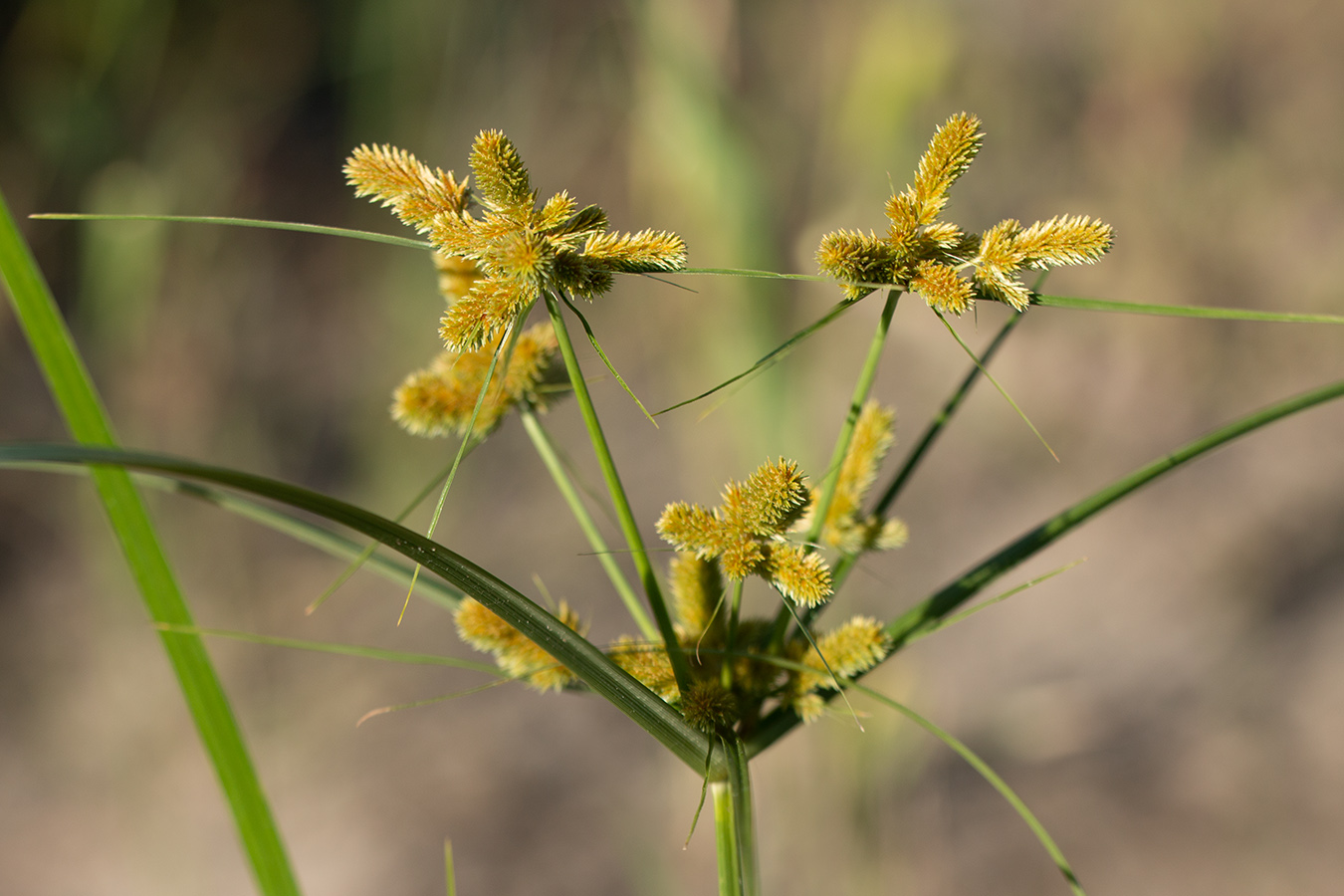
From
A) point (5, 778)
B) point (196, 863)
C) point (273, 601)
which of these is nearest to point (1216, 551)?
point (273, 601)

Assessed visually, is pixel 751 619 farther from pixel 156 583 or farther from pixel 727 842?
pixel 156 583

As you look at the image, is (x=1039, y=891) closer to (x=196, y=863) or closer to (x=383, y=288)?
(x=196, y=863)

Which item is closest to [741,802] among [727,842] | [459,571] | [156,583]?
[727,842]

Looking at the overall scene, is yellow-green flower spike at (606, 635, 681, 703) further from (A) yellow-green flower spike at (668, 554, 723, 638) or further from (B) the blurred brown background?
(B) the blurred brown background

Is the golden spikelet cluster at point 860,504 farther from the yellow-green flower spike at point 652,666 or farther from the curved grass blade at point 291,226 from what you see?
the curved grass blade at point 291,226

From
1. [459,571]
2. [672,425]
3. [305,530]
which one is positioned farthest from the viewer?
[672,425]

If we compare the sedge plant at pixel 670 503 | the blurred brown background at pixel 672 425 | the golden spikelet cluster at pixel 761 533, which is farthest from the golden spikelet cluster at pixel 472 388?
the blurred brown background at pixel 672 425

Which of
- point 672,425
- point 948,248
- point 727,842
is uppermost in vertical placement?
point 672,425
